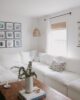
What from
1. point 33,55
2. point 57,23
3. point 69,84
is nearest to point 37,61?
point 33,55

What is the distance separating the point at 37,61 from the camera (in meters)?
4.57

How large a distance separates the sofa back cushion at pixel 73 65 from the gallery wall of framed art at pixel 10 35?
2.05 meters

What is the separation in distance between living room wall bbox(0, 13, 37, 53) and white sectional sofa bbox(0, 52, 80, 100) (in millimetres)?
423

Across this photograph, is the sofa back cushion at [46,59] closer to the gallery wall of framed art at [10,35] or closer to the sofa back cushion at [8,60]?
the sofa back cushion at [8,60]

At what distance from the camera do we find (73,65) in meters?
3.22

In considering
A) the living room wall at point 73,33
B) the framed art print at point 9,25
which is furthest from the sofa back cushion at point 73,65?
the framed art print at point 9,25

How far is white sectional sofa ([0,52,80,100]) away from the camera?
8.37 ft

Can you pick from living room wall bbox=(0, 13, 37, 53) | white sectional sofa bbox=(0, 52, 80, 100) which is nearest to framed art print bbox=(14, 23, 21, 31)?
living room wall bbox=(0, 13, 37, 53)

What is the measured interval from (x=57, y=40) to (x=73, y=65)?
130cm

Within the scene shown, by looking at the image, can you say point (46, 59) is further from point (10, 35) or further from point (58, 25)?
point (10, 35)

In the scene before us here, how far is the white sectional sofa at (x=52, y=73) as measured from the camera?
255cm

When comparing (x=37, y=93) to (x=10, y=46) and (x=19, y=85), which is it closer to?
(x=19, y=85)

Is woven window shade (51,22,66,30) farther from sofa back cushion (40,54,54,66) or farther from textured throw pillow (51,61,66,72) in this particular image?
textured throw pillow (51,61,66,72)

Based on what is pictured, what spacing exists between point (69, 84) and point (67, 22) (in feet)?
6.25
